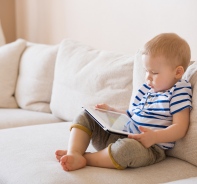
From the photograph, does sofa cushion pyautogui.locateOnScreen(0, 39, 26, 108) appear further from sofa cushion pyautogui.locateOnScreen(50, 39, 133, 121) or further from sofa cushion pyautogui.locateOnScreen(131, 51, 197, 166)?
sofa cushion pyautogui.locateOnScreen(131, 51, 197, 166)

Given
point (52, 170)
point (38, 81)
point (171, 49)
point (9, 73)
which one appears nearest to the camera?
point (52, 170)

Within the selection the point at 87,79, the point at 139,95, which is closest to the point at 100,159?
the point at 139,95

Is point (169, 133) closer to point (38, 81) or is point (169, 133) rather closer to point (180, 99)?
point (180, 99)

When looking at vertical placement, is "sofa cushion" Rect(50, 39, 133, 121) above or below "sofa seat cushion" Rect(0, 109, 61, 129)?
above

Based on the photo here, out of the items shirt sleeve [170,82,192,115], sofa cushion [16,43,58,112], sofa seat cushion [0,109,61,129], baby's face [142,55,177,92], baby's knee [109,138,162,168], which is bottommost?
sofa seat cushion [0,109,61,129]

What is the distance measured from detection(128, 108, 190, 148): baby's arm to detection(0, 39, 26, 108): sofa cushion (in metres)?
1.68

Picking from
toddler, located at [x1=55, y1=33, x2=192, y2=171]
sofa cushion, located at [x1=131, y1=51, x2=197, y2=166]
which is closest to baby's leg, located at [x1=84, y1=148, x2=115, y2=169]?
toddler, located at [x1=55, y1=33, x2=192, y2=171]

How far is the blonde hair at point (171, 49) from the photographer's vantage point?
1.71 m

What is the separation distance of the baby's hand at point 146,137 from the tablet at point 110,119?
0.04m

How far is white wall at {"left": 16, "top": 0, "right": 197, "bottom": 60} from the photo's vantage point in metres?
2.46

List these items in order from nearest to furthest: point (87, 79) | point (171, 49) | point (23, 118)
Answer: point (171, 49) < point (87, 79) < point (23, 118)

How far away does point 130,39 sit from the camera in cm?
288

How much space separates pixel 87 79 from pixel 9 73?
898 millimetres

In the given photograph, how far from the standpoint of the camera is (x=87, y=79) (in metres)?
2.49
